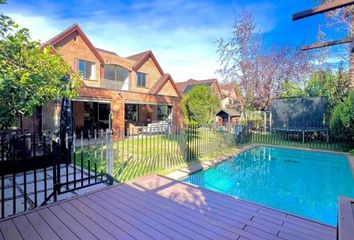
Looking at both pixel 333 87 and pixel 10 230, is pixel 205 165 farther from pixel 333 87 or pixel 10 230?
pixel 333 87

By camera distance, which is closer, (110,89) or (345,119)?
(345,119)

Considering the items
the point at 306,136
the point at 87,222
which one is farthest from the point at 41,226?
the point at 306,136

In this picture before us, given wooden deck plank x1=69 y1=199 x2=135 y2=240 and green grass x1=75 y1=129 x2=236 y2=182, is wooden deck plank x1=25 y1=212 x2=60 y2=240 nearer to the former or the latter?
wooden deck plank x1=69 y1=199 x2=135 y2=240

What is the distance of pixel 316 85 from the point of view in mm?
17141

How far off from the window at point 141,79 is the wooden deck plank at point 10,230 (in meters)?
19.5

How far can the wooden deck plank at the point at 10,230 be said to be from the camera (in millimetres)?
3215

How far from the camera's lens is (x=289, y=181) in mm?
8766

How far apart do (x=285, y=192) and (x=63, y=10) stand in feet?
47.3

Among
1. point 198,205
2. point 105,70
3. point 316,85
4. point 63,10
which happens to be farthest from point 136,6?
point 316,85

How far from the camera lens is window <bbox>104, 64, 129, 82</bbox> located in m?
21.1

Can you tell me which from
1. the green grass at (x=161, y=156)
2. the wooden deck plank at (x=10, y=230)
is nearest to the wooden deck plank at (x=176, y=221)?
the wooden deck plank at (x=10, y=230)

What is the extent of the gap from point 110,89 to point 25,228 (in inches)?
496

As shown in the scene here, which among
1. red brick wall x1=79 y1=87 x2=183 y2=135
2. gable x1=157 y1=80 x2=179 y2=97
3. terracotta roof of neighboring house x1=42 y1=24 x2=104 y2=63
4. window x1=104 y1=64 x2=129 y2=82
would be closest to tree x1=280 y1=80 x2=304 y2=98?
gable x1=157 y1=80 x2=179 y2=97

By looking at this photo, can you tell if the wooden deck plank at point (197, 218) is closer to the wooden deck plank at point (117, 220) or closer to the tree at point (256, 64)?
the wooden deck plank at point (117, 220)
